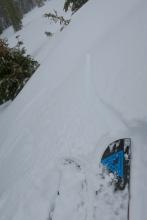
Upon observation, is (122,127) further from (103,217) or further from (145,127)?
(103,217)

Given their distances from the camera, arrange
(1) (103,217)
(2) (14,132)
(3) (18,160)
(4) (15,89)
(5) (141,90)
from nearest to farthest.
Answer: (1) (103,217) < (5) (141,90) < (3) (18,160) < (2) (14,132) < (4) (15,89)

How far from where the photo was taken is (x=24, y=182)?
338 centimetres

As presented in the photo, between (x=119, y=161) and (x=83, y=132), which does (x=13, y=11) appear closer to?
(x=83, y=132)

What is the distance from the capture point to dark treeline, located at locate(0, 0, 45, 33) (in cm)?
3847

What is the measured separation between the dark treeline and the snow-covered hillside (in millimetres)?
38448

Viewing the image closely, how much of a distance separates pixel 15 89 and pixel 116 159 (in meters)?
6.23

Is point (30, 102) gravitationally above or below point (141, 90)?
above

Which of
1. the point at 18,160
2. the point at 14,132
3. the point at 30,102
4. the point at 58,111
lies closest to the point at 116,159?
the point at 58,111

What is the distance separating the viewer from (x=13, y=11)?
127 feet

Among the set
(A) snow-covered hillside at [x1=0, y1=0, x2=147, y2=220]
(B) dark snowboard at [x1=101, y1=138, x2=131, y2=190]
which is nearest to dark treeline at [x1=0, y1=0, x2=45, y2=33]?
(A) snow-covered hillside at [x1=0, y1=0, x2=147, y2=220]

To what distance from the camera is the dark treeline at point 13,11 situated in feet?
126

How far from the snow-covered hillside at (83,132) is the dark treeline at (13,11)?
3845 centimetres

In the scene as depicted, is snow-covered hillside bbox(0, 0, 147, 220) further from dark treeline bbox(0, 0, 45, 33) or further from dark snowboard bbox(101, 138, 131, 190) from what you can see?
dark treeline bbox(0, 0, 45, 33)

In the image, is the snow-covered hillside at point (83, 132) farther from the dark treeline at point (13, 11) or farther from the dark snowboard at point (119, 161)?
the dark treeline at point (13, 11)
